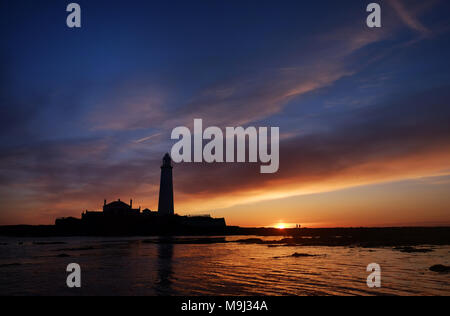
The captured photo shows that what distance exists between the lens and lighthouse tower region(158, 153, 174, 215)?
297 ft

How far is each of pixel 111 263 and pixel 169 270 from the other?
7.89 meters

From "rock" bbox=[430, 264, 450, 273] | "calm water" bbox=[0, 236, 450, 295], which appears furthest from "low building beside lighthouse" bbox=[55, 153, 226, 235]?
"rock" bbox=[430, 264, 450, 273]

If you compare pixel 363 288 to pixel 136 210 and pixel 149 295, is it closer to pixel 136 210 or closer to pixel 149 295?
pixel 149 295

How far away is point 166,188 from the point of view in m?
91.1

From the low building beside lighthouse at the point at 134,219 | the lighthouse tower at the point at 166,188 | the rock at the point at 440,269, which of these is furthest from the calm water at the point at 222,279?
the low building beside lighthouse at the point at 134,219

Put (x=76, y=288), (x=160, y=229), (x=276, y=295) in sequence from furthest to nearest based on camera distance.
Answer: (x=160, y=229) < (x=76, y=288) < (x=276, y=295)

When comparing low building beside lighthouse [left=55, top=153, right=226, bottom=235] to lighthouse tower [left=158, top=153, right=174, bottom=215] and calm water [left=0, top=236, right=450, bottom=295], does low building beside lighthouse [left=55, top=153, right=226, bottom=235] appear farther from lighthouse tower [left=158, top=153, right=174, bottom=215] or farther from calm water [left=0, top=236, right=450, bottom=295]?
calm water [left=0, top=236, right=450, bottom=295]

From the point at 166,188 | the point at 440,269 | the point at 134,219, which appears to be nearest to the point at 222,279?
the point at 440,269

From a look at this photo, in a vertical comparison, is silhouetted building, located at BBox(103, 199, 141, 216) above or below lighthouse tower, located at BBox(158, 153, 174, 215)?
below

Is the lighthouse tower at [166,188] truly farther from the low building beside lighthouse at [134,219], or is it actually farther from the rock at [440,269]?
the rock at [440,269]

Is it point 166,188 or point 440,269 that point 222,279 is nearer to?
point 440,269

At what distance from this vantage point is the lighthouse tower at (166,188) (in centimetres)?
9056
